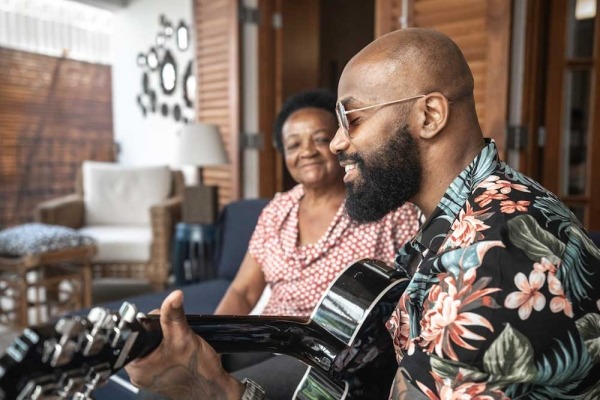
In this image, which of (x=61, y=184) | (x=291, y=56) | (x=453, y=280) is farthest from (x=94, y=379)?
(x=61, y=184)

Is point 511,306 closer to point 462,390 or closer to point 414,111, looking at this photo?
point 462,390

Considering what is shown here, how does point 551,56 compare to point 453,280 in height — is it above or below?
above

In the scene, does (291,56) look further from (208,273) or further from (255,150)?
(208,273)

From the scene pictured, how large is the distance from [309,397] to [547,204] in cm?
56

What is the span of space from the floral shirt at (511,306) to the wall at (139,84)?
3.97 meters

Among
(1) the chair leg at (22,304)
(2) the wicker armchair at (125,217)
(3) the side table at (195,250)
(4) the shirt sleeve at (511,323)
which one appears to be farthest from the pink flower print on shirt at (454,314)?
(2) the wicker armchair at (125,217)

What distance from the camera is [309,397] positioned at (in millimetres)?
962

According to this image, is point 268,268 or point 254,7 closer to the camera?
point 268,268

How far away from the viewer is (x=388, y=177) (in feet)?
2.83

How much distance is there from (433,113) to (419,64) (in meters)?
0.08

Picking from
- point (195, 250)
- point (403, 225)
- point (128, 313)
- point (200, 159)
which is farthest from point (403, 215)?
point (200, 159)

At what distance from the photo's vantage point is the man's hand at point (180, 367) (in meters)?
0.75

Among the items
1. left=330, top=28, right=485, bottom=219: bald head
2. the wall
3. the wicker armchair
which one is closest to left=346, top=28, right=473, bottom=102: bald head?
left=330, top=28, right=485, bottom=219: bald head

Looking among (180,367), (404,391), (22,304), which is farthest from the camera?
(22,304)
